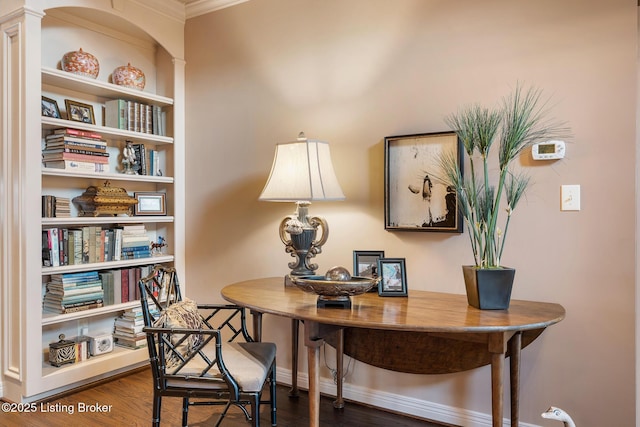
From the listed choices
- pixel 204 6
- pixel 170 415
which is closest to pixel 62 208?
pixel 170 415

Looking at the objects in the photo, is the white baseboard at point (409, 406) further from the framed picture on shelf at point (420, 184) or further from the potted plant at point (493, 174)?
the framed picture on shelf at point (420, 184)

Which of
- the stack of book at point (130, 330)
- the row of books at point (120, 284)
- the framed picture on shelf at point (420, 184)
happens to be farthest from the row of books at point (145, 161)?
the framed picture on shelf at point (420, 184)

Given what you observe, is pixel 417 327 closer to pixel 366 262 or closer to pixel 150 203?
pixel 366 262

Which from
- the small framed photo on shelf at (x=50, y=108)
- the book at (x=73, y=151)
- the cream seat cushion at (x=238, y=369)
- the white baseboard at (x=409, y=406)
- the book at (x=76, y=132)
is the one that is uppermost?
the small framed photo on shelf at (x=50, y=108)

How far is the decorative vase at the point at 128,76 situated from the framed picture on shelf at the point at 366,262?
80.7 inches

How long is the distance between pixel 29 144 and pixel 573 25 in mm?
2843

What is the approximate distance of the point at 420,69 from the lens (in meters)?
2.59

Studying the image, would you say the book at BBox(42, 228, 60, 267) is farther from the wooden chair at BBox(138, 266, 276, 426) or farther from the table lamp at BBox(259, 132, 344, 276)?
the table lamp at BBox(259, 132, 344, 276)

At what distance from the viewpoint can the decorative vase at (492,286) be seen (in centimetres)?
198

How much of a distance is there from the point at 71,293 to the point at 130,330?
53 cm

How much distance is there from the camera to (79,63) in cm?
307

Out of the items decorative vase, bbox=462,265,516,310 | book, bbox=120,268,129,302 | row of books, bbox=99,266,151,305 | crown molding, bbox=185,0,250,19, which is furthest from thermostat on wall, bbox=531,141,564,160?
book, bbox=120,268,129,302

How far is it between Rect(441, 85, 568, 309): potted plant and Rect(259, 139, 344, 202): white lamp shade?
0.62 metres

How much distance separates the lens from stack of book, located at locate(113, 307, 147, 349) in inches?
131
